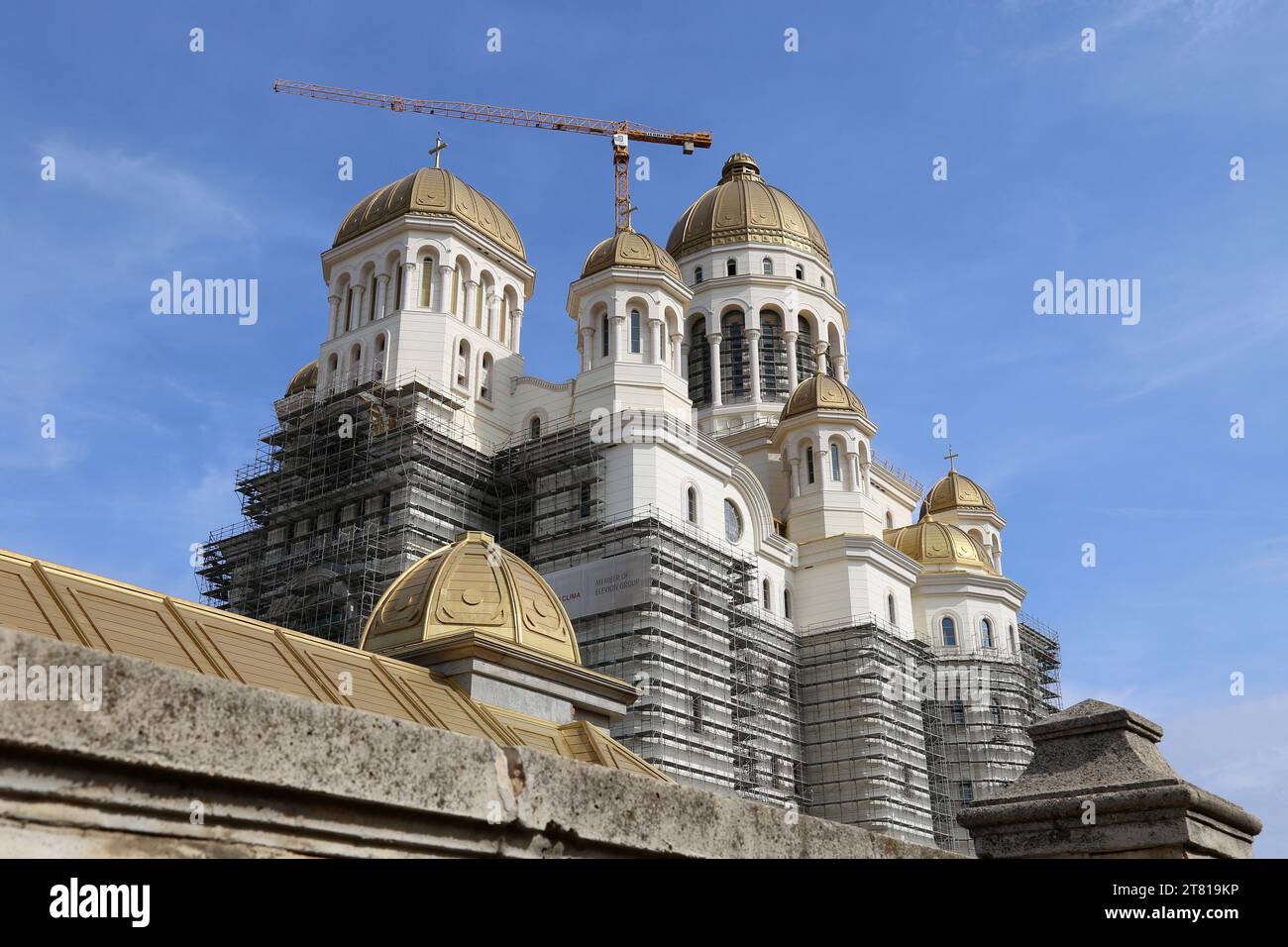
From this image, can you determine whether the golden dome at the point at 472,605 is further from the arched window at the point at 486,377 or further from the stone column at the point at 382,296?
the stone column at the point at 382,296

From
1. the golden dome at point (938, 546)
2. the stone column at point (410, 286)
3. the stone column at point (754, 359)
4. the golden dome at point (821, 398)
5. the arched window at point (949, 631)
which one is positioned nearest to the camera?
the stone column at point (410, 286)

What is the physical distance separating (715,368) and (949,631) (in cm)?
1448

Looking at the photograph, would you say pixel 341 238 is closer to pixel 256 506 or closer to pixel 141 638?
pixel 256 506

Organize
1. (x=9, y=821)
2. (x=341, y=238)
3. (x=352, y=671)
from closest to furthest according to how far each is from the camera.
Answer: (x=9, y=821)
(x=352, y=671)
(x=341, y=238)

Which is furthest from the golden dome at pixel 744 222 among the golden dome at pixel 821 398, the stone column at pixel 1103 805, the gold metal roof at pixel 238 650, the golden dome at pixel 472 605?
the stone column at pixel 1103 805

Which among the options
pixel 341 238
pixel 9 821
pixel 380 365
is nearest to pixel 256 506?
pixel 380 365

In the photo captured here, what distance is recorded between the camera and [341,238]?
138ft

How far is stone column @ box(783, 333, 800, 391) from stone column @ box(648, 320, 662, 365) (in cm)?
1327

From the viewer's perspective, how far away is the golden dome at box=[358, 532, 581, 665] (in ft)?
52.7

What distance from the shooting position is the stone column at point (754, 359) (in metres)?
51.9

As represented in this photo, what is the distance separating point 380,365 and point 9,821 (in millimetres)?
36146

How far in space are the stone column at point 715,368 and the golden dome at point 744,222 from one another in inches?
198

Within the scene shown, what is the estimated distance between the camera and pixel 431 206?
40531mm

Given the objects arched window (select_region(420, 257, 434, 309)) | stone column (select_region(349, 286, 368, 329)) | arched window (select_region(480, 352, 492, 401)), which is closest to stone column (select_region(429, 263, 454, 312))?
arched window (select_region(420, 257, 434, 309))
